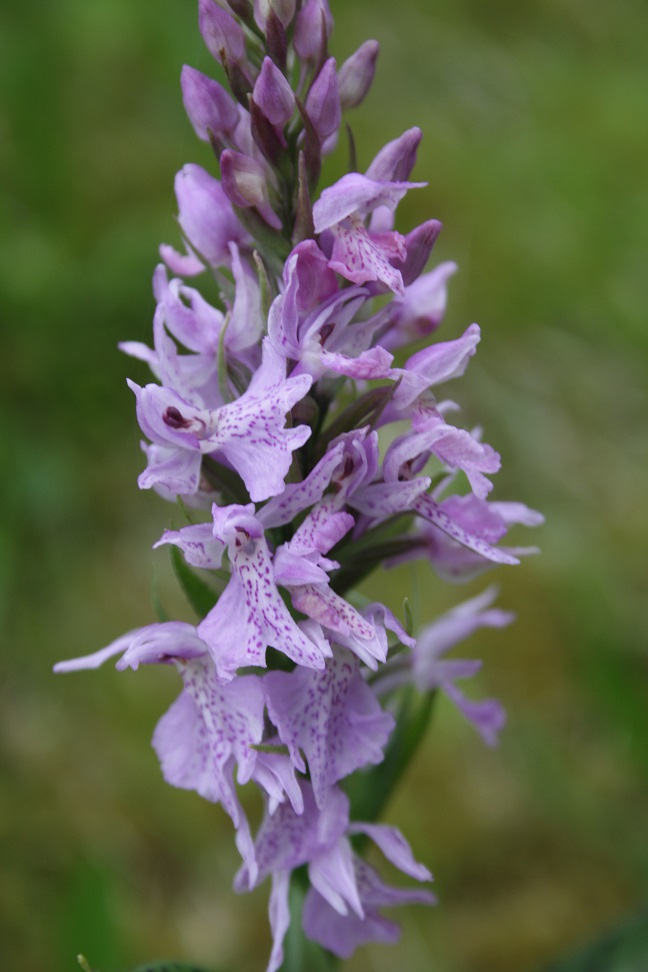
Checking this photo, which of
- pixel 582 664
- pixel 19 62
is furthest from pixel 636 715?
pixel 19 62

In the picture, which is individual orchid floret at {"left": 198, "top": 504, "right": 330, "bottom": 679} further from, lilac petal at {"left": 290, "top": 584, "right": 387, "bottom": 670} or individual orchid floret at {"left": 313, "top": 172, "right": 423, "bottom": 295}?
individual orchid floret at {"left": 313, "top": 172, "right": 423, "bottom": 295}

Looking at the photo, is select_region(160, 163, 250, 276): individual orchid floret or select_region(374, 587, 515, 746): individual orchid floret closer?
select_region(160, 163, 250, 276): individual orchid floret

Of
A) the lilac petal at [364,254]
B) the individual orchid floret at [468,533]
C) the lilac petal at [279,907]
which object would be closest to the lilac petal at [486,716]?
the individual orchid floret at [468,533]

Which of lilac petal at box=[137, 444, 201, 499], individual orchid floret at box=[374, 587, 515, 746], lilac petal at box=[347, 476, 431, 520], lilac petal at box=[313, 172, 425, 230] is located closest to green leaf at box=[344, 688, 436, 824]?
individual orchid floret at box=[374, 587, 515, 746]

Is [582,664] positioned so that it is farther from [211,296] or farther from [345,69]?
[345,69]

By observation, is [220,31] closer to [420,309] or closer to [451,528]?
[420,309]

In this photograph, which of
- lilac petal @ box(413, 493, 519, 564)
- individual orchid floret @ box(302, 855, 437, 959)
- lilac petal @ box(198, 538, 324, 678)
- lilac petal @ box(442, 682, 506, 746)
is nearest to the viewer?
lilac petal @ box(198, 538, 324, 678)

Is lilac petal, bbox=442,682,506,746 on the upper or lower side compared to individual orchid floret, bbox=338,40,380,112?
lower
